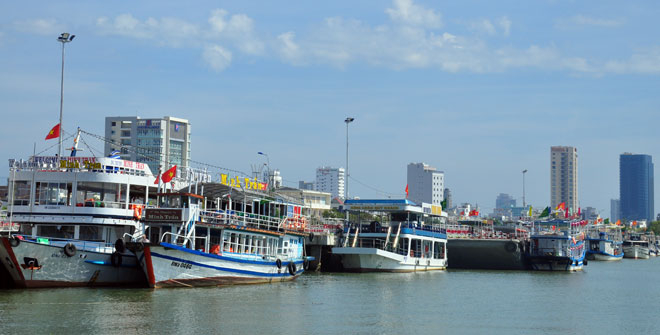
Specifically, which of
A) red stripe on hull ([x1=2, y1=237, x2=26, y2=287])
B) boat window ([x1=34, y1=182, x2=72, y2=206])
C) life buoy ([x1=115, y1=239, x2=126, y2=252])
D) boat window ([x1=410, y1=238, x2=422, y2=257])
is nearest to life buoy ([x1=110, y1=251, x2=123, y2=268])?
life buoy ([x1=115, y1=239, x2=126, y2=252])

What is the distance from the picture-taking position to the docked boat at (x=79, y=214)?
43594 mm

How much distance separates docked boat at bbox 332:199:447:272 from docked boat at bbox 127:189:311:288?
1126cm

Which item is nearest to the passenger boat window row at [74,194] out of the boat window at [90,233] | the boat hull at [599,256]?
the boat window at [90,233]

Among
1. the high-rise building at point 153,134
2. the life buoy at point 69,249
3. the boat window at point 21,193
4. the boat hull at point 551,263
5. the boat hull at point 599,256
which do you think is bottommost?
the boat hull at point 599,256

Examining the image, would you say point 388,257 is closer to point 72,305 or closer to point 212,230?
point 212,230

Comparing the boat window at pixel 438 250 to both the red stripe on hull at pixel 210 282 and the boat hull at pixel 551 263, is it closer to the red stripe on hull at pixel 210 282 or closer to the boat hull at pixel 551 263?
the boat hull at pixel 551 263

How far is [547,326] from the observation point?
121 feet

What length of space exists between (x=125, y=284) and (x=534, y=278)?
120 ft

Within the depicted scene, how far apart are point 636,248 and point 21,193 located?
132 metres

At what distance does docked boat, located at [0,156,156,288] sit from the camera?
43594 millimetres

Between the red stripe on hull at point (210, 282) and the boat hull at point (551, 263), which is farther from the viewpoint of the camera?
the boat hull at point (551, 263)

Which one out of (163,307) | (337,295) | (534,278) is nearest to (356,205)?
(534,278)

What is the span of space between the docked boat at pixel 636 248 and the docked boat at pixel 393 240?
91.3 m

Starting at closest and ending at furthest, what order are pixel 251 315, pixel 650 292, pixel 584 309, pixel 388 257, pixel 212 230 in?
pixel 251 315, pixel 584 309, pixel 212 230, pixel 650 292, pixel 388 257
